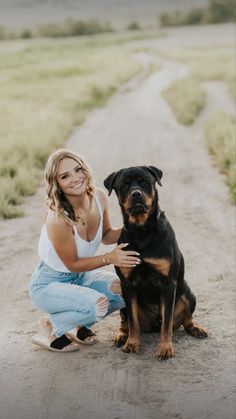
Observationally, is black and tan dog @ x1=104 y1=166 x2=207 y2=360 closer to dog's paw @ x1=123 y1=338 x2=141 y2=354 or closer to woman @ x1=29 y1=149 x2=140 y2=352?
dog's paw @ x1=123 y1=338 x2=141 y2=354

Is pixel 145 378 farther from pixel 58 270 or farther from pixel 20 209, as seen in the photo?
pixel 20 209

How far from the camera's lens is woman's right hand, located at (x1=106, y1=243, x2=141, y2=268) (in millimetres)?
4391

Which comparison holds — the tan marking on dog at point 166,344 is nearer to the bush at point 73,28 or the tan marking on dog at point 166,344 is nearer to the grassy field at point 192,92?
the grassy field at point 192,92

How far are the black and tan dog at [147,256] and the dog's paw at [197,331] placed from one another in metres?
0.37

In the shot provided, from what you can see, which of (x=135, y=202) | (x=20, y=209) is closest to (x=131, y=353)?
(x=135, y=202)

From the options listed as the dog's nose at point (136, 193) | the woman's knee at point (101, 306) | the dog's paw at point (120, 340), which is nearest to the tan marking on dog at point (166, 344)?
the dog's paw at point (120, 340)

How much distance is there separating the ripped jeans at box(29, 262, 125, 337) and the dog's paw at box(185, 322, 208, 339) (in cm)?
54

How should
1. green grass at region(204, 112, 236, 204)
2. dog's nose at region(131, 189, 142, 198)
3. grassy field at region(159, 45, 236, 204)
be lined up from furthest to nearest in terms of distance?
grassy field at region(159, 45, 236, 204) → green grass at region(204, 112, 236, 204) → dog's nose at region(131, 189, 142, 198)

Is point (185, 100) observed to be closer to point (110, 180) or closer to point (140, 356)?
point (110, 180)

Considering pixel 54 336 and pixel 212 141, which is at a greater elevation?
pixel 54 336

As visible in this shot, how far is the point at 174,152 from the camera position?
539 inches

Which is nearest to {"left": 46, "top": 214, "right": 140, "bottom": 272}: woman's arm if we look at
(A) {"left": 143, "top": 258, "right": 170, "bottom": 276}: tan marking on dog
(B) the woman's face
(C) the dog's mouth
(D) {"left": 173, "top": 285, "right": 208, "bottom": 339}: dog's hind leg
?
(B) the woman's face

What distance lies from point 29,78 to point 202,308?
3113cm

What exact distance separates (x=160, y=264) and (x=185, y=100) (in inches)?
669
